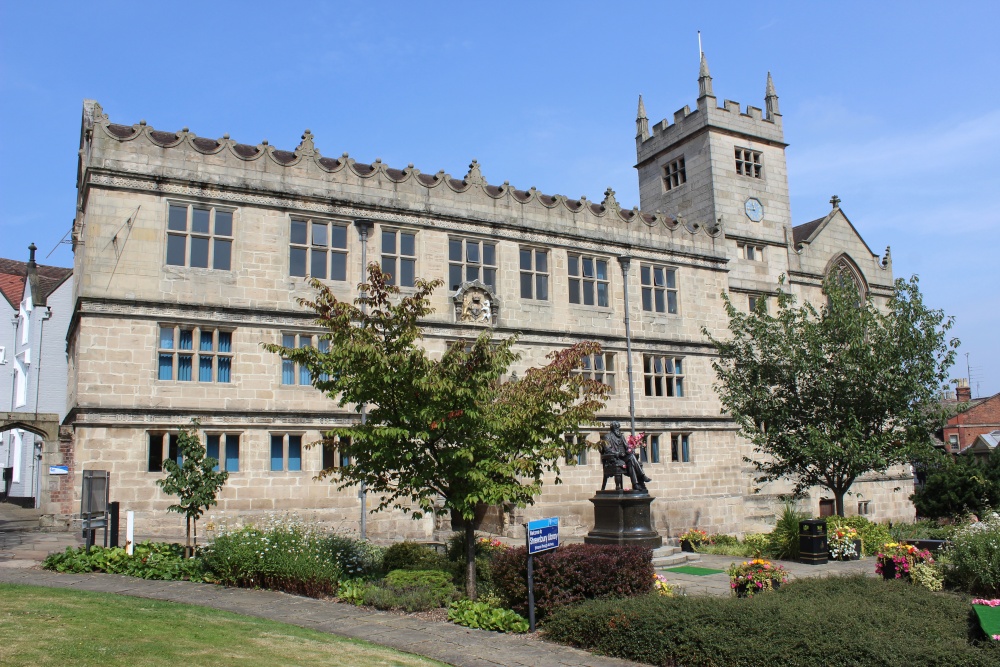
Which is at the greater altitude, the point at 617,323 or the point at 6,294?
the point at 6,294

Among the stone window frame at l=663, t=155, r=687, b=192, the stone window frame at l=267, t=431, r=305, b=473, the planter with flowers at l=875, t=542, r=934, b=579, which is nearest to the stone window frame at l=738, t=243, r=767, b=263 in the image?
the stone window frame at l=663, t=155, r=687, b=192

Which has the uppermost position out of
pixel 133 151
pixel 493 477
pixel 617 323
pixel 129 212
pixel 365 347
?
pixel 133 151

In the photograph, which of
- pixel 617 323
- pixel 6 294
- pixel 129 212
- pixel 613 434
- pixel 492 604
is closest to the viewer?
pixel 492 604

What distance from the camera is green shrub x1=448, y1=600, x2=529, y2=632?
518 inches

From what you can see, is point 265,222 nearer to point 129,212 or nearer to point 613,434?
point 129,212

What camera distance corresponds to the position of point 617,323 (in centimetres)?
3064

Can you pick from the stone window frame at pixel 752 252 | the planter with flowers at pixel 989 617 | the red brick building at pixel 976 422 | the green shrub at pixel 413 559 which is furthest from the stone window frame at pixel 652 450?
the red brick building at pixel 976 422

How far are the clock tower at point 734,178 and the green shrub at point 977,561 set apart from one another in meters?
21.4

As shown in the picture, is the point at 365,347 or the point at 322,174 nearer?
the point at 365,347

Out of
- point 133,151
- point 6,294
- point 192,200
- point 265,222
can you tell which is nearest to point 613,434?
point 265,222

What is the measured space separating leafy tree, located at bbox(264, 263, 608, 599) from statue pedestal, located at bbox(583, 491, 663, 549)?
5.00 m

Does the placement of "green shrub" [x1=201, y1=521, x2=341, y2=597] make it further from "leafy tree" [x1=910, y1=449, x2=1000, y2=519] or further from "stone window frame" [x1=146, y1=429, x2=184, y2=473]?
"leafy tree" [x1=910, y1=449, x2=1000, y2=519]

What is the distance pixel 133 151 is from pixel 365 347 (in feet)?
42.3

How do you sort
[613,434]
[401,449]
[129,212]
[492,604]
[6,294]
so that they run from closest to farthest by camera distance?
[492,604] < [401,449] < [613,434] < [129,212] < [6,294]
